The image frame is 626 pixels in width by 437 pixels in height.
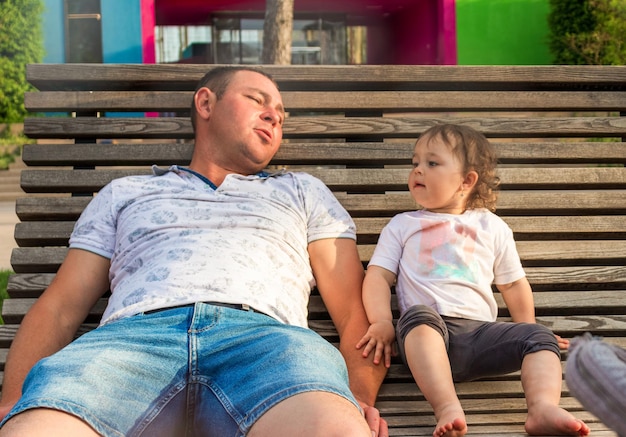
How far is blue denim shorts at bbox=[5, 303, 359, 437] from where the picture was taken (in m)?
2.25

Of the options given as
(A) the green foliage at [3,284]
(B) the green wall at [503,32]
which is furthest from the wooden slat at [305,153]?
(B) the green wall at [503,32]

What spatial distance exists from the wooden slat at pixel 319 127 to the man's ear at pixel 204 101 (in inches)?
8.3

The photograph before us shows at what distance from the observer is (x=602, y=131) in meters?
3.94

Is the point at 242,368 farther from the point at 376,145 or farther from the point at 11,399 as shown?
the point at 376,145

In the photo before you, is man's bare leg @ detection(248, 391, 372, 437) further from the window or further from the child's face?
the window

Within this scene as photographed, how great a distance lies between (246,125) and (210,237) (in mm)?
623

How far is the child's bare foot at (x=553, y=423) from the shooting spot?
2.43 meters

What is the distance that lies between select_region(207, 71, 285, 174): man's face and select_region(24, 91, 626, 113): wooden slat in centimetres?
30

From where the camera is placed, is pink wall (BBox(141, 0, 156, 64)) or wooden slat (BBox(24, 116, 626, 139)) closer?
wooden slat (BBox(24, 116, 626, 139))

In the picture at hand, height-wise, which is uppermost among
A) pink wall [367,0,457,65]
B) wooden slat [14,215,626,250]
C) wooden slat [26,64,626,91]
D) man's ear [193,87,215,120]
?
pink wall [367,0,457,65]

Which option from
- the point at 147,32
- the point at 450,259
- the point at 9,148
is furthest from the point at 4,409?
the point at 9,148

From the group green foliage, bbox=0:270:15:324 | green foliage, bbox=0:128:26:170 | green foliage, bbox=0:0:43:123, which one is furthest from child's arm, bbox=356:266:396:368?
green foliage, bbox=0:0:43:123

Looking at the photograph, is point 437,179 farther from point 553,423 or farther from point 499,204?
point 553,423

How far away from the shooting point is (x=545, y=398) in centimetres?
265
